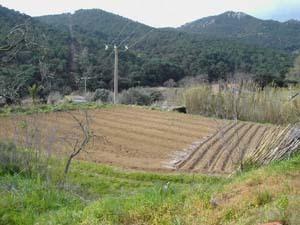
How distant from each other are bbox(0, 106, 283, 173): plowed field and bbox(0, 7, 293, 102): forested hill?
6488 mm

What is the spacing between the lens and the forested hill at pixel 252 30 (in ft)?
228

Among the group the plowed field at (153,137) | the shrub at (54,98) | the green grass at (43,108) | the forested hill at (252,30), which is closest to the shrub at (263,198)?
the plowed field at (153,137)

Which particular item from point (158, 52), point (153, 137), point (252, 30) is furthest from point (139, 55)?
point (252, 30)

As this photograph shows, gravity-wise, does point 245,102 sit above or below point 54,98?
above

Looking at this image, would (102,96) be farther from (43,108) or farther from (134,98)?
(43,108)

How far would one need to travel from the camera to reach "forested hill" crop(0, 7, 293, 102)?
33.8 m

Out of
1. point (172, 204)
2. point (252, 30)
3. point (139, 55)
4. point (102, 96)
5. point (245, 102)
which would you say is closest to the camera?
point (172, 204)

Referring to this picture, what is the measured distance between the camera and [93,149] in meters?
16.0

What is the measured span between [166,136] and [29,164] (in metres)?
10.6

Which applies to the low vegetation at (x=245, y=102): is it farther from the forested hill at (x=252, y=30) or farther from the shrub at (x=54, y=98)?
the forested hill at (x=252, y=30)

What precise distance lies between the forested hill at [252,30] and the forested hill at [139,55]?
40.6ft

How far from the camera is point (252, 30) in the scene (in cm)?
7500

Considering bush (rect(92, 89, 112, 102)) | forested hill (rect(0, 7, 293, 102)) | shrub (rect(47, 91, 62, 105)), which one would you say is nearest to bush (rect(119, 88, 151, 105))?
bush (rect(92, 89, 112, 102))

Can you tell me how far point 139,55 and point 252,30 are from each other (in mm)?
31875
